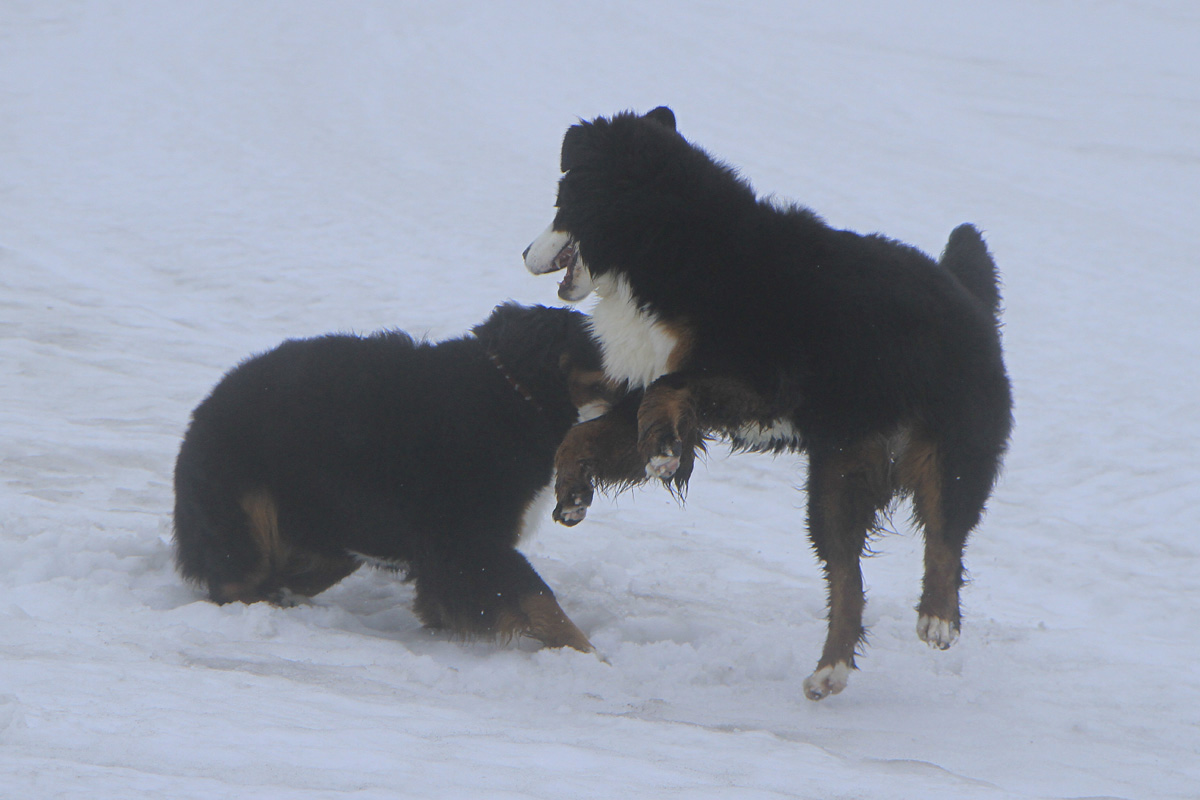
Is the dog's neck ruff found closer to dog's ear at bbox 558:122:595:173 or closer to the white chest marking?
the white chest marking

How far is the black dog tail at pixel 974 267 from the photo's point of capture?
3.70 m

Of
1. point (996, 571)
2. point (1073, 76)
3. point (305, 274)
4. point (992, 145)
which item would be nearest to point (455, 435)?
point (996, 571)

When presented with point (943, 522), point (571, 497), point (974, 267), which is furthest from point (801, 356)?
point (974, 267)

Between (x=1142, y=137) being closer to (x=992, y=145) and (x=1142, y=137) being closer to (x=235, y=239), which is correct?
(x=992, y=145)

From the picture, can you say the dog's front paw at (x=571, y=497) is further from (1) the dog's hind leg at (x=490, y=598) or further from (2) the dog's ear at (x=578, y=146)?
(2) the dog's ear at (x=578, y=146)

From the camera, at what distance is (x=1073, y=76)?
53.8 ft

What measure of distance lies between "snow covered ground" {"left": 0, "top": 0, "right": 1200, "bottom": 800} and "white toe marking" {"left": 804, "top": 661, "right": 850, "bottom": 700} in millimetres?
57

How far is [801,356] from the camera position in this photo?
308cm

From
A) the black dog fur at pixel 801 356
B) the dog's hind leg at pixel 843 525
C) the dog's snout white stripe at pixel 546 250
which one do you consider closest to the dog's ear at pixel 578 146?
the black dog fur at pixel 801 356

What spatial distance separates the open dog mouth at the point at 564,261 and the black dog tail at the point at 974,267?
49.2 inches

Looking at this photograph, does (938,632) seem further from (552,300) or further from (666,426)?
(552,300)

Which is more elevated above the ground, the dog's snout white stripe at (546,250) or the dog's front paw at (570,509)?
the dog's snout white stripe at (546,250)

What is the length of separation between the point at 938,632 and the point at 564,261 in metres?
1.61

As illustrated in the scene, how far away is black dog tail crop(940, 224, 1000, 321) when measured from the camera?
3.70 m
